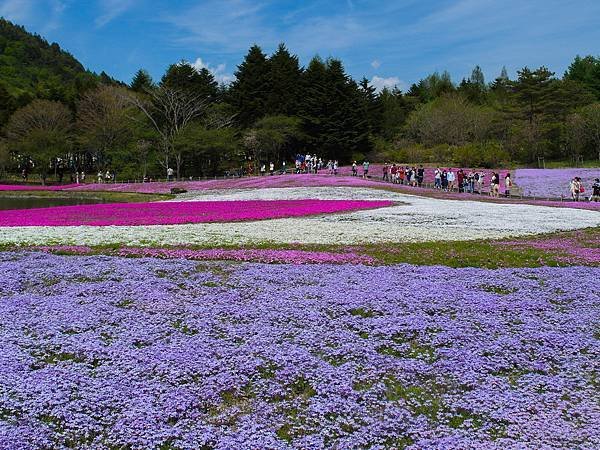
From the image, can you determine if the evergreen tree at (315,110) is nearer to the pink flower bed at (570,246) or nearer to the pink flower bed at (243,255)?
the pink flower bed at (570,246)

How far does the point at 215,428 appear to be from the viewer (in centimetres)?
581

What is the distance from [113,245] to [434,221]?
48.0 ft

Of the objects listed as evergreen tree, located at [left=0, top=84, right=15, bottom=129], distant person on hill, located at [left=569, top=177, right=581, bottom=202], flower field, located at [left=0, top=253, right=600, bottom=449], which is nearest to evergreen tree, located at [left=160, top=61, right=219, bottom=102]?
evergreen tree, located at [left=0, top=84, right=15, bottom=129]

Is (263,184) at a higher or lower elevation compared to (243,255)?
higher

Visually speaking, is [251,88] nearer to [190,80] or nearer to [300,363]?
[190,80]

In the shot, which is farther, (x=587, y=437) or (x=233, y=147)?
(x=233, y=147)

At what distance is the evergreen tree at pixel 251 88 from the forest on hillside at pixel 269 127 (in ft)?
0.58

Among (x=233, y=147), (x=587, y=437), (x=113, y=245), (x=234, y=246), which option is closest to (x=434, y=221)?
(x=234, y=246)

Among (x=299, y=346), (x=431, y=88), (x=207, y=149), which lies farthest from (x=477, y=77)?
(x=299, y=346)

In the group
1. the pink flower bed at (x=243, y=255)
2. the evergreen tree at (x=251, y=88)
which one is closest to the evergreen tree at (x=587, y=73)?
the evergreen tree at (x=251, y=88)

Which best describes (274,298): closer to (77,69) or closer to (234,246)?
(234,246)

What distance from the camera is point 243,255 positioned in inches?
595

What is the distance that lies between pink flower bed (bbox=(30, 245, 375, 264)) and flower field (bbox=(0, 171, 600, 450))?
8 cm

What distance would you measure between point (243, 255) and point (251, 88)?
253 ft
